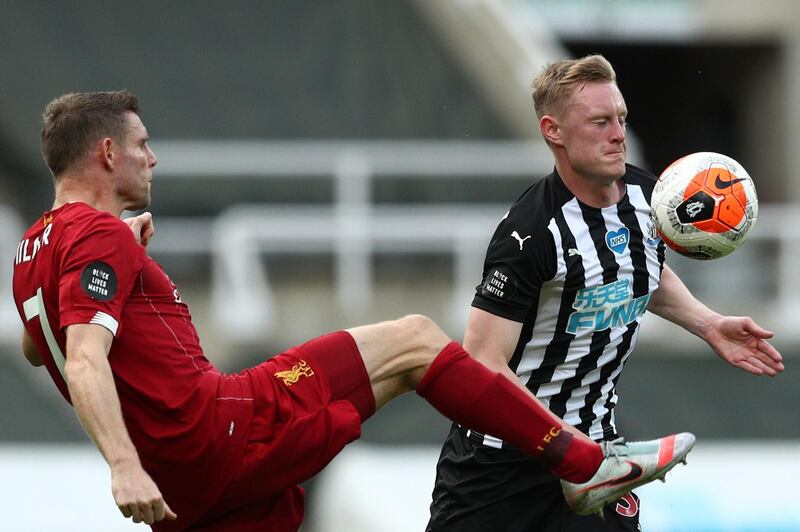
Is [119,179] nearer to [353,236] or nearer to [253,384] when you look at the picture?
[253,384]

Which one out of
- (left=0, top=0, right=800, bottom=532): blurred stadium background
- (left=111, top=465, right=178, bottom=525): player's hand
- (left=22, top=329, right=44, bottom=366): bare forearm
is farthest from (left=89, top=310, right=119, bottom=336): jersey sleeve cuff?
(left=0, top=0, right=800, bottom=532): blurred stadium background

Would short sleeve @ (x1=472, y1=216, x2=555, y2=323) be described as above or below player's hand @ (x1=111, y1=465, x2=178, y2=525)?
above

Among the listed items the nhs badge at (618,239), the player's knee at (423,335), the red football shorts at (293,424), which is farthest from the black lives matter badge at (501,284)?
the red football shorts at (293,424)

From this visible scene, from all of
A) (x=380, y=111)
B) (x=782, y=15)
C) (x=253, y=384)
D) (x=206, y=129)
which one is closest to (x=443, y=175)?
(x=380, y=111)

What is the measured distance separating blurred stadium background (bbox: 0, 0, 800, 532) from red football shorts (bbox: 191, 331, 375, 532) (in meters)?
3.49

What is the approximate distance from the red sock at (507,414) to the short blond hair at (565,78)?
108 cm

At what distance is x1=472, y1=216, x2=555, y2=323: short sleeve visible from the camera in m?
5.25

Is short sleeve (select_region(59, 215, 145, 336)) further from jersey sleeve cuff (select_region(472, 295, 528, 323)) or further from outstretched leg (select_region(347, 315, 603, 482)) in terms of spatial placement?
jersey sleeve cuff (select_region(472, 295, 528, 323))

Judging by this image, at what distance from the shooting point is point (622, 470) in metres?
5.20

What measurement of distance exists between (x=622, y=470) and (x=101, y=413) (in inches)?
74.6

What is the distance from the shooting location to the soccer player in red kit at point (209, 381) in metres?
5.03

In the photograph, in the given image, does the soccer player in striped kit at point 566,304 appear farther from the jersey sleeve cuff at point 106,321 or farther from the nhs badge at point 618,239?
the jersey sleeve cuff at point 106,321

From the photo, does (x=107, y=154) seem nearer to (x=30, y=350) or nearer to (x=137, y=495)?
(x=30, y=350)

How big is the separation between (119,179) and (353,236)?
6575mm
